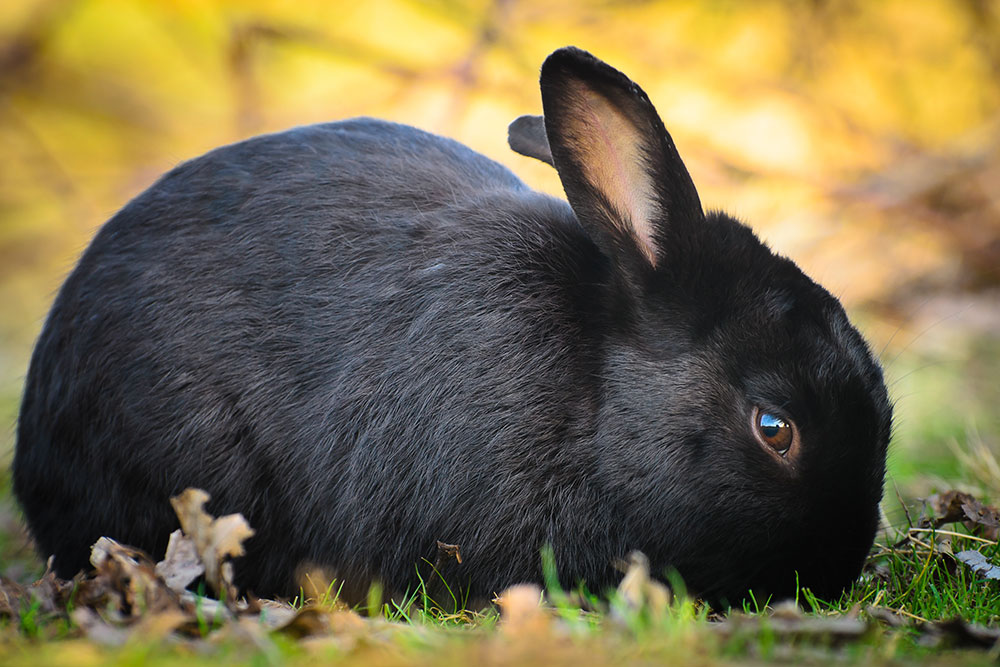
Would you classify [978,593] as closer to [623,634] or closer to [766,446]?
[766,446]

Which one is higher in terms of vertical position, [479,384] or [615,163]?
[615,163]

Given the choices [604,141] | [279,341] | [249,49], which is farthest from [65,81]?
[604,141]

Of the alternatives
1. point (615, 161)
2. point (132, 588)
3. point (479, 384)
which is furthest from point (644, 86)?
point (132, 588)

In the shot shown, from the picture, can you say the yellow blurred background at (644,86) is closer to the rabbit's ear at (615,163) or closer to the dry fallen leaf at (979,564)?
the dry fallen leaf at (979,564)

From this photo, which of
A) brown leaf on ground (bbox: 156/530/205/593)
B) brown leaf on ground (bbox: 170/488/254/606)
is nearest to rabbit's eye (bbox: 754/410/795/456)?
brown leaf on ground (bbox: 170/488/254/606)

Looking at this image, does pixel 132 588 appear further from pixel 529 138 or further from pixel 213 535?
pixel 529 138

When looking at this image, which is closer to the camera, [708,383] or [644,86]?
[708,383]

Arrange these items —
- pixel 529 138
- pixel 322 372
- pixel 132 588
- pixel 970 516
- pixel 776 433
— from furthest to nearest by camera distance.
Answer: pixel 529 138 → pixel 970 516 → pixel 322 372 → pixel 776 433 → pixel 132 588

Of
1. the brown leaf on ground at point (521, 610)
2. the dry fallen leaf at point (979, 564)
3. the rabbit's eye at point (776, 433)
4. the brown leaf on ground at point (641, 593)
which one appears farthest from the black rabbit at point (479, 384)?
the brown leaf on ground at point (521, 610)
